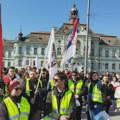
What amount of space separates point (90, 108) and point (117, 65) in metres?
87.2

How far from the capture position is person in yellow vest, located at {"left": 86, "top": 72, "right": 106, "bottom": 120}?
823cm

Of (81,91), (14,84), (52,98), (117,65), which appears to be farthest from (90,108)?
(117,65)

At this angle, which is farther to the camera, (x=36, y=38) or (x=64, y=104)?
(x=36, y=38)

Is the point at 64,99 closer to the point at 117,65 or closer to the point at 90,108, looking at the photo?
the point at 90,108

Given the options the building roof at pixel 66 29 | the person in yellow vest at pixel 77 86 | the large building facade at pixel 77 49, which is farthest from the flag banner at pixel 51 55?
the building roof at pixel 66 29

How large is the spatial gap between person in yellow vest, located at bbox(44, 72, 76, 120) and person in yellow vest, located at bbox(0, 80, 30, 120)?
413 millimetres

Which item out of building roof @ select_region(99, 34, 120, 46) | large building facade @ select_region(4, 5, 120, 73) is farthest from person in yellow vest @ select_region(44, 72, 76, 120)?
building roof @ select_region(99, 34, 120, 46)

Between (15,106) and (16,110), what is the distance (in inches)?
2.1

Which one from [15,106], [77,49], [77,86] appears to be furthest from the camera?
[77,49]

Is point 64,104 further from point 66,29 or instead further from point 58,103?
point 66,29

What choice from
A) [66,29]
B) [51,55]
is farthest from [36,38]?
[51,55]

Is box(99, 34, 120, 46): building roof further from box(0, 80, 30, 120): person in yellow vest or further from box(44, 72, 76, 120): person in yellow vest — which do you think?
box(0, 80, 30, 120): person in yellow vest

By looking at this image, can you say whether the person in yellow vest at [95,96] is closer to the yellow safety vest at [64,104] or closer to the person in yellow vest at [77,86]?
the person in yellow vest at [77,86]

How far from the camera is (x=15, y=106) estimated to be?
4.47 meters
